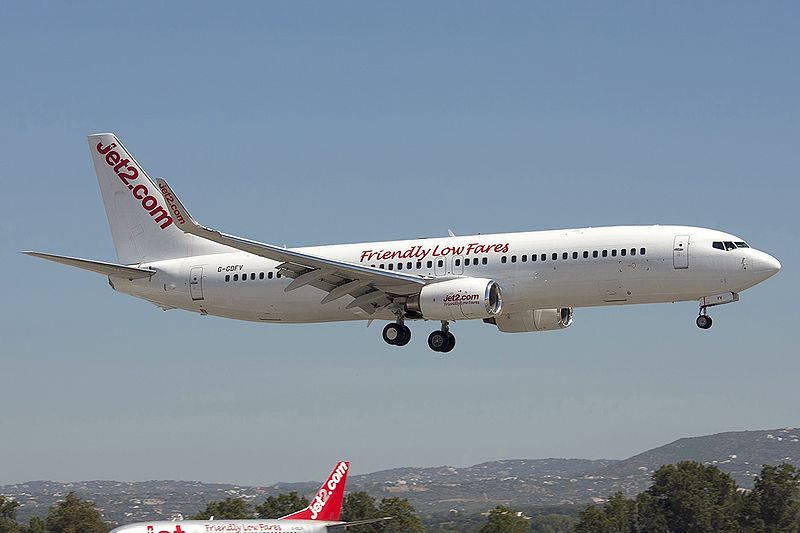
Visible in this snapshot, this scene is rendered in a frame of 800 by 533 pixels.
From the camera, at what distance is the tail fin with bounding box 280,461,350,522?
81.3m

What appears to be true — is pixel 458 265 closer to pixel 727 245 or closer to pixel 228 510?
pixel 727 245

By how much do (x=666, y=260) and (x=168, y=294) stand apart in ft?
89.3

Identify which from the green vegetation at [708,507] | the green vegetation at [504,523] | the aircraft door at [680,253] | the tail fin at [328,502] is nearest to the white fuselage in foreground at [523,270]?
the aircraft door at [680,253]

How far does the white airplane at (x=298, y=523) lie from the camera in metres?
72.5

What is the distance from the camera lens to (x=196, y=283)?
224 feet

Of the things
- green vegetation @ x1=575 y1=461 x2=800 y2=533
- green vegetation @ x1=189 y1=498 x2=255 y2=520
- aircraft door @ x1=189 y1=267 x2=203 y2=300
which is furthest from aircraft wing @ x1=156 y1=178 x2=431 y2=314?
green vegetation @ x1=575 y1=461 x2=800 y2=533

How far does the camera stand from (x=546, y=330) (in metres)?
66.5

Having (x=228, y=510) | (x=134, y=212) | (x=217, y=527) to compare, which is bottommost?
(x=217, y=527)

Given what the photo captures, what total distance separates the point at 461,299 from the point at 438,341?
5.51 meters

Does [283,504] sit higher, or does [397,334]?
[397,334]

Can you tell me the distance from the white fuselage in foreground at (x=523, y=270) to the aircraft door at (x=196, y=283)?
0.18 ft

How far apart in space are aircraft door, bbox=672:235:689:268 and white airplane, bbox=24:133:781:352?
5 cm

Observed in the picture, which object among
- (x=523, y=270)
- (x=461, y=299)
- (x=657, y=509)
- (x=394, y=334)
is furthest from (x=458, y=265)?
(x=657, y=509)

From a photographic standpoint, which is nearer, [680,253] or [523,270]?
[680,253]
